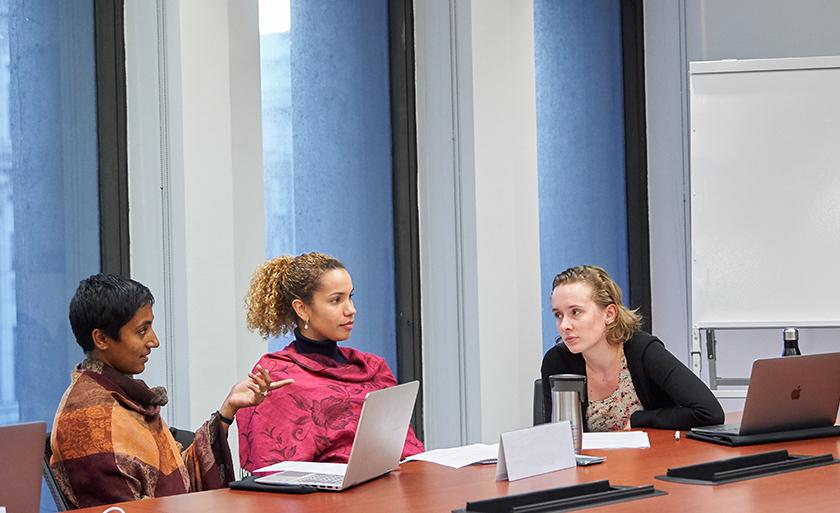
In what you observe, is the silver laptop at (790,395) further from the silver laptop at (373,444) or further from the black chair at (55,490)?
the black chair at (55,490)

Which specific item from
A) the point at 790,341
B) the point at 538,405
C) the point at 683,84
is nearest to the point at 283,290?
the point at 538,405

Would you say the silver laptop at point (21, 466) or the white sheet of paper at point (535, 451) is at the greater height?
the silver laptop at point (21, 466)

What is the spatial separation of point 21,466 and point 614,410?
1978 mm

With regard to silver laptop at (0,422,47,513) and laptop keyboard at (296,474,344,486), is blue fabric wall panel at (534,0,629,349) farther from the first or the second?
silver laptop at (0,422,47,513)

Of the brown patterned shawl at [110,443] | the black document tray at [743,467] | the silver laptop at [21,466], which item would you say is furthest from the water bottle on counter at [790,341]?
the silver laptop at [21,466]

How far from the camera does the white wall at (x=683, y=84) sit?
5.58 m

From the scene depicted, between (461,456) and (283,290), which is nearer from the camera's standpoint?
(461,456)

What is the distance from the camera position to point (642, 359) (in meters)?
3.49

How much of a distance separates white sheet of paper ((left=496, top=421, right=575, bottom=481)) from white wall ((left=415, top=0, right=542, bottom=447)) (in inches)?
81.6

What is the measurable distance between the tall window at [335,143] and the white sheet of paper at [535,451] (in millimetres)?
1893

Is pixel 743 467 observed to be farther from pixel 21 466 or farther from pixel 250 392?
pixel 21 466

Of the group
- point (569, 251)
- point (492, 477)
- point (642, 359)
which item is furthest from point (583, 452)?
point (569, 251)

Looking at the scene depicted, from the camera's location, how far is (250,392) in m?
2.81

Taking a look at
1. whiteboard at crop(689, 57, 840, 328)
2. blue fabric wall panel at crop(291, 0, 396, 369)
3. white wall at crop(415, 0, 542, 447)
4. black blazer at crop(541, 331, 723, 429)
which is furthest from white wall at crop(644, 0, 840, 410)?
black blazer at crop(541, 331, 723, 429)
